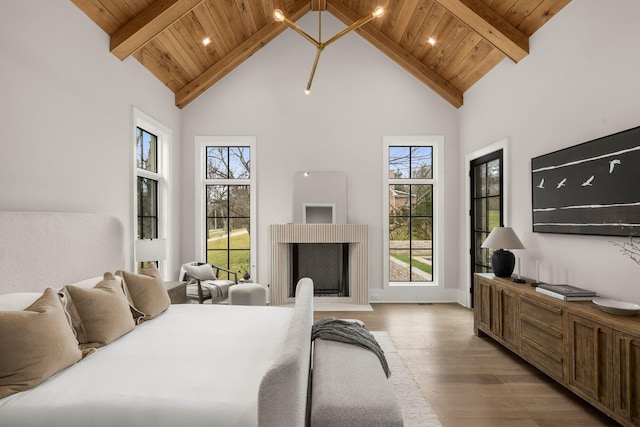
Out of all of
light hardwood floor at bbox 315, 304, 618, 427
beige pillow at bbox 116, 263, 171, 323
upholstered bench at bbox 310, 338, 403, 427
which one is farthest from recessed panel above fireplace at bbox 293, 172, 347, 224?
upholstered bench at bbox 310, 338, 403, 427

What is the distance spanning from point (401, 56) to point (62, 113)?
4.03 m

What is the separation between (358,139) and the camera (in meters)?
4.94

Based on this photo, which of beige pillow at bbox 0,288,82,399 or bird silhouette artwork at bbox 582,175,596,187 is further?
bird silhouette artwork at bbox 582,175,596,187

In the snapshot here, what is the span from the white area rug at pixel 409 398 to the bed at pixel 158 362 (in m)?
0.89

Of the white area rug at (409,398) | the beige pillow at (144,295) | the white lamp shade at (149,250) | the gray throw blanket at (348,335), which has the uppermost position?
the white lamp shade at (149,250)

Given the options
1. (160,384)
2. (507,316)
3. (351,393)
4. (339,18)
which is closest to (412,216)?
(507,316)

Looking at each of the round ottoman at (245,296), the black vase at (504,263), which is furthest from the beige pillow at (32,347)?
the black vase at (504,263)

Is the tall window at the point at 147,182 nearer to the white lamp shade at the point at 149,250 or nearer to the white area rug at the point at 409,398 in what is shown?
the white lamp shade at the point at 149,250

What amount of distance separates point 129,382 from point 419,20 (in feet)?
14.9

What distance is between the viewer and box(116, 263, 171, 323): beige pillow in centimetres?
239

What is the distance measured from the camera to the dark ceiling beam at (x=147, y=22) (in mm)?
3150

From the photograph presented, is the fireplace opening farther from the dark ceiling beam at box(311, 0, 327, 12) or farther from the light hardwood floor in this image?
the dark ceiling beam at box(311, 0, 327, 12)

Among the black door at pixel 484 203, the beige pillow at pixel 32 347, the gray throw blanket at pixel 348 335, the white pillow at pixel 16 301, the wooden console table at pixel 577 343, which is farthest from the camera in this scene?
the black door at pixel 484 203

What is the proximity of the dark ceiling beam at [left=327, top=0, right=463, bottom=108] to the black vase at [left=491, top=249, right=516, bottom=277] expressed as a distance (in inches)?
98.0
